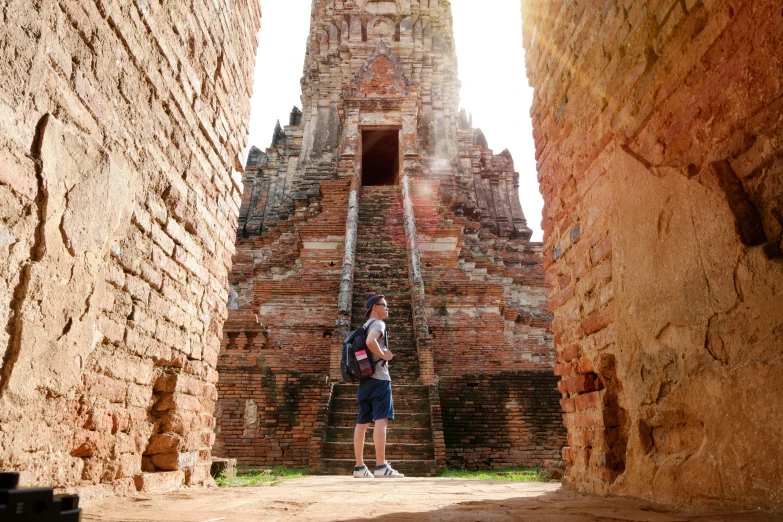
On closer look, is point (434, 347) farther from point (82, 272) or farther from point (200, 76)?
point (82, 272)

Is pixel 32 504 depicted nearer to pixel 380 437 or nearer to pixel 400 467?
pixel 380 437

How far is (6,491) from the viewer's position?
0.93 metres

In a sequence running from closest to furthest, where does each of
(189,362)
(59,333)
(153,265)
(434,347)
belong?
(59,333) < (153,265) < (189,362) < (434,347)

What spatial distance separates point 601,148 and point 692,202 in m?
0.93

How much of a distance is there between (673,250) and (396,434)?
15.2 ft

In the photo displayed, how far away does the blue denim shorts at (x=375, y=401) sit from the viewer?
191 inches

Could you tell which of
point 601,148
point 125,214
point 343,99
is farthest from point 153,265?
point 343,99

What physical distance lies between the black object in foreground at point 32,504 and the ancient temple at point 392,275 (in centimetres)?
453

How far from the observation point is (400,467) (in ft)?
19.0

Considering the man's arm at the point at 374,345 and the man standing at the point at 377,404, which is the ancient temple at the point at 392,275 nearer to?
the man standing at the point at 377,404

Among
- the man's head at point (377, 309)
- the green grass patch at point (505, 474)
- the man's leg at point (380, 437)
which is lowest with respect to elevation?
the green grass patch at point (505, 474)

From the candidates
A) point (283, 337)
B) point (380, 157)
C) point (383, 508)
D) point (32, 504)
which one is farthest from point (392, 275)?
point (32, 504)

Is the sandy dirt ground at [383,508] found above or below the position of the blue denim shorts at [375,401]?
below

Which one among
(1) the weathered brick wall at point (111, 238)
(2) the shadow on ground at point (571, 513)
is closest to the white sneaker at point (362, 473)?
(1) the weathered brick wall at point (111, 238)
